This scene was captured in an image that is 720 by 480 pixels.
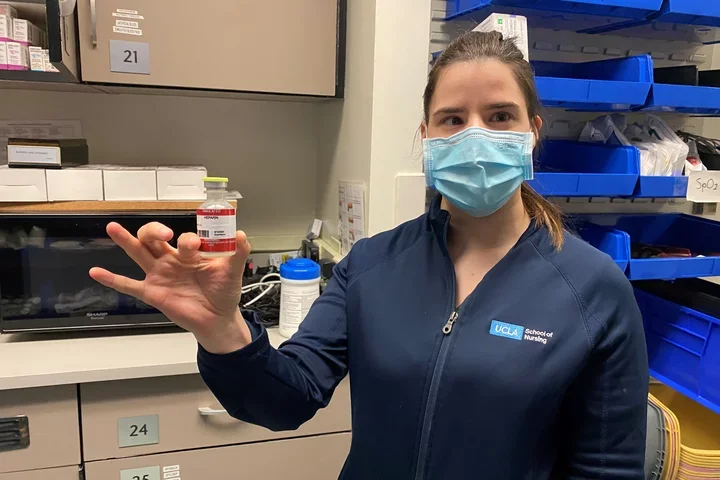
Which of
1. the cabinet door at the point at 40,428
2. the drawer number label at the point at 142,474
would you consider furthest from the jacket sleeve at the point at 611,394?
the cabinet door at the point at 40,428

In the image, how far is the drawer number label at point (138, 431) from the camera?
131cm

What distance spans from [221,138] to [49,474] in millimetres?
1177

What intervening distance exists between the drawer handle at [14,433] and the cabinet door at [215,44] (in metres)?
0.90

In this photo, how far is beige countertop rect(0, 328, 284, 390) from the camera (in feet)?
4.00

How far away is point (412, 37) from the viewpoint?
1465 millimetres

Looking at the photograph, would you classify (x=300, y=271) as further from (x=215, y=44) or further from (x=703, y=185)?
(x=703, y=185)

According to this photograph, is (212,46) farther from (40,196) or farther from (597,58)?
(597,58)

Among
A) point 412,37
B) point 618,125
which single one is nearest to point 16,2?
point 412,37

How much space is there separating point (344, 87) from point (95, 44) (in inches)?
28.3

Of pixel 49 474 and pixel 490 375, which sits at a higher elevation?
pixel 490 375

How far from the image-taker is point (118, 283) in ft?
2.26

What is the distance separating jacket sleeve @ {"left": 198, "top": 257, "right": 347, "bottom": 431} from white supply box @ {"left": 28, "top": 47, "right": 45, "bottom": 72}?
3.55 feet

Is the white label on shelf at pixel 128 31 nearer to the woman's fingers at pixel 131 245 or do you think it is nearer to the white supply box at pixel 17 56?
the white supply box at pixel 17 56

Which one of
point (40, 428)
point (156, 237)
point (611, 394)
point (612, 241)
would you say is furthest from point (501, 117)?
point (40, 428)
